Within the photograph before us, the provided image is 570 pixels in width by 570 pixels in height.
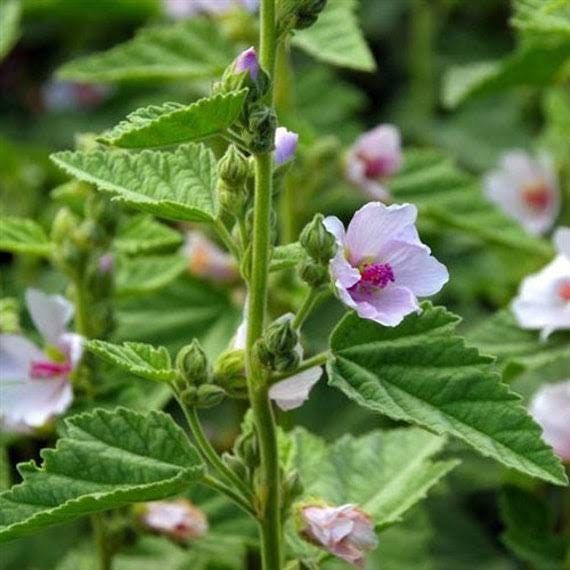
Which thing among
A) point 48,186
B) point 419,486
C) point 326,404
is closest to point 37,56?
point 48,186

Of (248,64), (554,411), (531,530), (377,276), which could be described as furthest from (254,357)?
(531,530)

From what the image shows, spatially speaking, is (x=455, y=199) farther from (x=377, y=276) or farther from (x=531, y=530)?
(x=377, y=276)

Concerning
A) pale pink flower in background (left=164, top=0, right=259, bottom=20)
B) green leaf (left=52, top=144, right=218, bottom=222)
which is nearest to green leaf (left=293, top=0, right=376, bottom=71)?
pale pink flower in background (left=164, top=0, right=259, bottom=20)

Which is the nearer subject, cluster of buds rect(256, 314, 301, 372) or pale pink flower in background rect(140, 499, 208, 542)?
cluster of buds rect(256, 314, 301, 372)

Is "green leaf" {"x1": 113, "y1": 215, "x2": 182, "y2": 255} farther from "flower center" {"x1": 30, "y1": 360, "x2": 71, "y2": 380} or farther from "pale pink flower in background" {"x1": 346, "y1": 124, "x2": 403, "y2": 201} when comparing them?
"pale pink flower in background" {"x1": 346, "y1": 124, "x2": 403, "y2": 201}

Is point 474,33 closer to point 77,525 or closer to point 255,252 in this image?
point 77,525

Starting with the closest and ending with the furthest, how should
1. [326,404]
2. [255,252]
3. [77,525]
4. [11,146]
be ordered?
[255,252] → [77,525] → [326,404] → [11,146]

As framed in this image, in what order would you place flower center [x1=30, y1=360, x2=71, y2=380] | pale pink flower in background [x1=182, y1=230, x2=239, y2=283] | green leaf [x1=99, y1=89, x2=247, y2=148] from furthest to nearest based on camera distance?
pale pink flower in background [x1=182, y1=230, x2=239, y2=283], flower center [x1=30, y1=360, x2=71, y2=380], green leaf [x1=99, y1=89, x2=247, y2=148]
